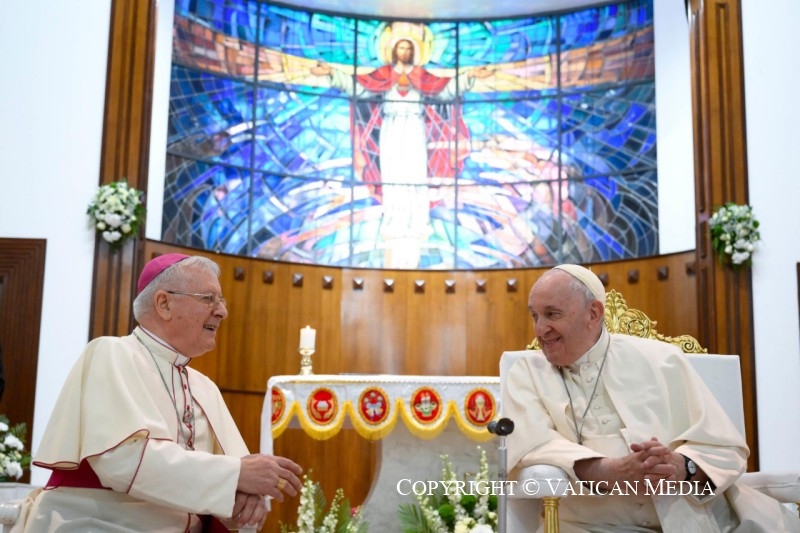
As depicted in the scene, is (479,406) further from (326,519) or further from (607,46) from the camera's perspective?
(607,46)

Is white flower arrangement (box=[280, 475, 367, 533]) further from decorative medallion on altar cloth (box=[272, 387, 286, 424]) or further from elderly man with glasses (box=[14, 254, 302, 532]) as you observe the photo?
elderly man with glasses (box=[14, 254, 302, 532])

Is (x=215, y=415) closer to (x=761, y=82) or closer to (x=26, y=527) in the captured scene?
(x=26, y=527)

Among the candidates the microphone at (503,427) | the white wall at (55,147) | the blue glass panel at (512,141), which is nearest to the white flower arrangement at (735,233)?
the blue glass panel at (512,141)

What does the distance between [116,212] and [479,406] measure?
11.1 feet

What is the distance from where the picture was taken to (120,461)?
3250mm

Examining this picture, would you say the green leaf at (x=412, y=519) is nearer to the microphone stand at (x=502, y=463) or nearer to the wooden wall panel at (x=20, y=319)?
the microphone stand at (x=502, y=463)

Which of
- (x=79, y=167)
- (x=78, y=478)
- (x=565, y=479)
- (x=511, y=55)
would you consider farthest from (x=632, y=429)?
(x=511, y=55)

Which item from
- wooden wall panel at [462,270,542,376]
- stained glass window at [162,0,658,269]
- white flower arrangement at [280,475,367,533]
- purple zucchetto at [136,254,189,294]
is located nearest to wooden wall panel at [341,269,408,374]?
stained glass window at [162,0,658,269]

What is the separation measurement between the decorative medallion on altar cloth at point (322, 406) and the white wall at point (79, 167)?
2259 millimetres

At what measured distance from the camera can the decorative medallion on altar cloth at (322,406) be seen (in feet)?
23.6

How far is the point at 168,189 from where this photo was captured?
383 inches

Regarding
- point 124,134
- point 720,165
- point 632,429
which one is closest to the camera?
point 632,429

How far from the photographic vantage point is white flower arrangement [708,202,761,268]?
8.41m

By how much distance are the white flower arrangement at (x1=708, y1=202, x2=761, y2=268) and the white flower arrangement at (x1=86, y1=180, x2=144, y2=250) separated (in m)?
4.84
